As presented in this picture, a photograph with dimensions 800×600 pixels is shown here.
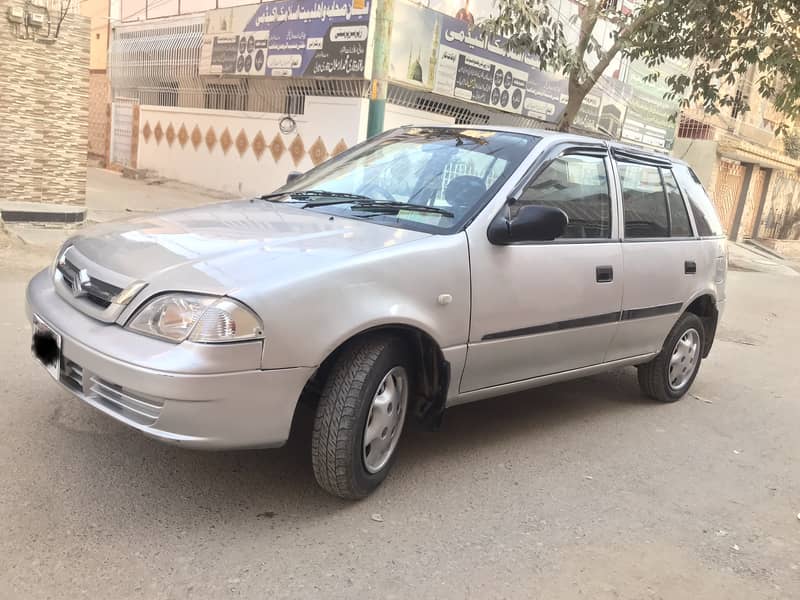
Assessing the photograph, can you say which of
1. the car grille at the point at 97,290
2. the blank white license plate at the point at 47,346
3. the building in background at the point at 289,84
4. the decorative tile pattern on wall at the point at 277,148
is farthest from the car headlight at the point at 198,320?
the decorative tile pattern on wall at the point at 277,148

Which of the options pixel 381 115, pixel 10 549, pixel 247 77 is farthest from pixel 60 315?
pixel 247 77

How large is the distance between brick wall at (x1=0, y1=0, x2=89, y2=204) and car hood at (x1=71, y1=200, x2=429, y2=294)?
311 inches

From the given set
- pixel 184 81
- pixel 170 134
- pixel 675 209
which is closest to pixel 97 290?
pixel 675 209

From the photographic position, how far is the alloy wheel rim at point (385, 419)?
3207mm

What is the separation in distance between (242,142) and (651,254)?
1287cm

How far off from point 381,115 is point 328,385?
1096 centimetres

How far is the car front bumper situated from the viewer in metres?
2.65

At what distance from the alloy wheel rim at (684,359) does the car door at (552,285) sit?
3.56 ft

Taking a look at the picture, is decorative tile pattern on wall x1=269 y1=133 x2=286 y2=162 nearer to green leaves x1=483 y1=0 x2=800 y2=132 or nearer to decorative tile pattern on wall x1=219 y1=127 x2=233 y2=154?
decorative tile pattern on wall x1=219 y1=127 x2=233 y2=154

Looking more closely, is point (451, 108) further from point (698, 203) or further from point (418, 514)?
point (418, 514)

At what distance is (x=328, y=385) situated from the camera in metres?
3.03

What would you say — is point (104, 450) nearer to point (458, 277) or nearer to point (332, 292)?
point (332, 292)

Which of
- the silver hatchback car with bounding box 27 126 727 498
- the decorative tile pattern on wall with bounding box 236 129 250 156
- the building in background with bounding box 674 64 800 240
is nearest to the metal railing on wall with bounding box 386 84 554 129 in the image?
the decorative tile pattern on wall with bounding box 236 129 250 156

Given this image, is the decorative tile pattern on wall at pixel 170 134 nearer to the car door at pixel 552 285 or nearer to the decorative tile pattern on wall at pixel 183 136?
the decorative tile pattern on wall at pixel 183 136
